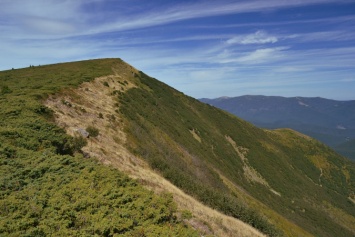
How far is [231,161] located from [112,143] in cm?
3752

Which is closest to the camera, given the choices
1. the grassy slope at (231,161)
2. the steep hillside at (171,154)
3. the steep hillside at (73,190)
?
the steep hillside at (73,190)

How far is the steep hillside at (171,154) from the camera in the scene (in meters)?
15.1

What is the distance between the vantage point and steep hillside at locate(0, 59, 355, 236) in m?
15.1

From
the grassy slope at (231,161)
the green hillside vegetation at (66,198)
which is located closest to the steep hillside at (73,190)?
the green hillside vegetation at (66,198)

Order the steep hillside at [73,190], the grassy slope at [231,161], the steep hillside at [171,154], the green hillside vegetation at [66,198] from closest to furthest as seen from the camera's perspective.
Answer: the green hillside vegetation at [66,198]
the steep hillside at [73,190]
the steep hillside at [171,154]
the grassy slope at [231,161]

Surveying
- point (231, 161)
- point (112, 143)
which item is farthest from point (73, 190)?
point (231, 161)

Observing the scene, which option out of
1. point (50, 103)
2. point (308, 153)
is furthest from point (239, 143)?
point (50, 103)

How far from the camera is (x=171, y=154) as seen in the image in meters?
32.4

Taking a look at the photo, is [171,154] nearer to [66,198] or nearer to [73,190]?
[73,190]

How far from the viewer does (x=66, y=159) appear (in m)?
14.9

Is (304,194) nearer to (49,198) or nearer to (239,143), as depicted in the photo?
(239,143)

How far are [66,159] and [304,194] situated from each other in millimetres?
68912

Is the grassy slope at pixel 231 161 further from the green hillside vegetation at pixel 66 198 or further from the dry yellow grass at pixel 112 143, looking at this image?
the green hillside vegetation at pixel 66 198

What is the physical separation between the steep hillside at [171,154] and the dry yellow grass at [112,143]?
4.9 inches
